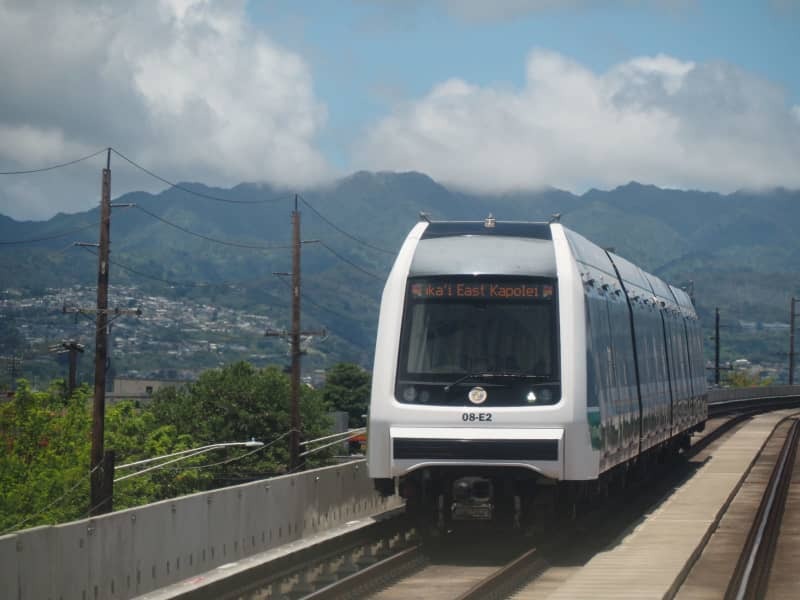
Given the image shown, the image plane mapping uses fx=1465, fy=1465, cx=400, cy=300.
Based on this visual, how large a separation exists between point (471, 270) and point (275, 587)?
15.5 ft

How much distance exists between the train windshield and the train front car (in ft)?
0.04

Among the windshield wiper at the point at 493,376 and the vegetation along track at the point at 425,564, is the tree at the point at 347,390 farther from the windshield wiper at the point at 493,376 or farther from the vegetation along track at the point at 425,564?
the windshield wiper at the point at 493,376

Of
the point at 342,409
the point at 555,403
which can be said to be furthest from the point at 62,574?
the point at 342,409

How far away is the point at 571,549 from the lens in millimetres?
19297

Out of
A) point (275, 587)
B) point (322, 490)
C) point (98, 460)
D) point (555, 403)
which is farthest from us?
point (98, 460)

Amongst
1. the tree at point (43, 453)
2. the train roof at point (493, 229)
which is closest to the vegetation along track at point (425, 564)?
Result: the train roof at point (493, 229)

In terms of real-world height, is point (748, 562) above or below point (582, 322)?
below

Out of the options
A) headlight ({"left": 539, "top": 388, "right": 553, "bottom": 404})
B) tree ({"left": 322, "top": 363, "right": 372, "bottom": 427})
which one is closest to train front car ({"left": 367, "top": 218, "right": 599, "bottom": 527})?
headlight ({"left": 539, "top": 388, "right": 553, "bottom": 404})

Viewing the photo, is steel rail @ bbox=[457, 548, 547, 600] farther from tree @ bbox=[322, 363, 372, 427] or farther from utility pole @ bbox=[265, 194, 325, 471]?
tree @ bbox=[322, 363, 372, 427]

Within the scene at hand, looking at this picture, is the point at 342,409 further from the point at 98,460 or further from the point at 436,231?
the point at 436,231

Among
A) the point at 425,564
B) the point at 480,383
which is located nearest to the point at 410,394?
the point at 480,383

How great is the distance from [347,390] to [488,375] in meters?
145

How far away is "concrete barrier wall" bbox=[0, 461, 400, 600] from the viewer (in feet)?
39.6

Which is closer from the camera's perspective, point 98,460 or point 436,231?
point 436,231
